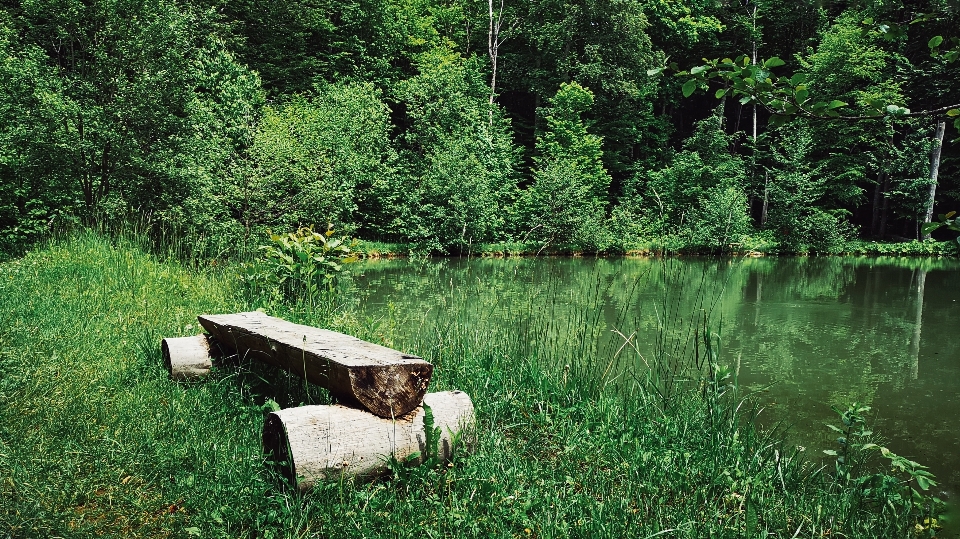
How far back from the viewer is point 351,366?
2.27 m

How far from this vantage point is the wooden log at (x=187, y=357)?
10.8 feet

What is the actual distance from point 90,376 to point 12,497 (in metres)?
1.19

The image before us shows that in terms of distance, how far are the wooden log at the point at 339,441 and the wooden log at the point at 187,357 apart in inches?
51.4

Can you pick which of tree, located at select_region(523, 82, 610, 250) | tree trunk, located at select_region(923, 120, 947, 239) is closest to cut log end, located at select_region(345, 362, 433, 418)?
tree, located at select_region(523, 82, 610, 250)

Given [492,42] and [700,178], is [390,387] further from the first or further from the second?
[492,42]

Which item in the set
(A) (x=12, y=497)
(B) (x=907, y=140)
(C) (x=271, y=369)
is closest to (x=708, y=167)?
(B) (x=907, y=140)

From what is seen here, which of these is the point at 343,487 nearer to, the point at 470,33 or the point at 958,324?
the point at 958,324

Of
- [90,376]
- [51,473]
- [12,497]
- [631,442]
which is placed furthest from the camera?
[90,376]

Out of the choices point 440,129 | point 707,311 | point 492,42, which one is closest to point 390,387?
point 707,311

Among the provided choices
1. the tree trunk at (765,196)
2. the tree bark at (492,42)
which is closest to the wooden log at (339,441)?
the tree bark at (492,42)

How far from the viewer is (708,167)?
78.5 feet

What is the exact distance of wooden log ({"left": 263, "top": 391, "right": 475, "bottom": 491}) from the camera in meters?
2.10

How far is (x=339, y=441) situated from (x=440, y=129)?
19.4m

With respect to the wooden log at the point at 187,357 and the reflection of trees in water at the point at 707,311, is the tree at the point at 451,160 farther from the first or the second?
the wooden log at the point at 187,357
